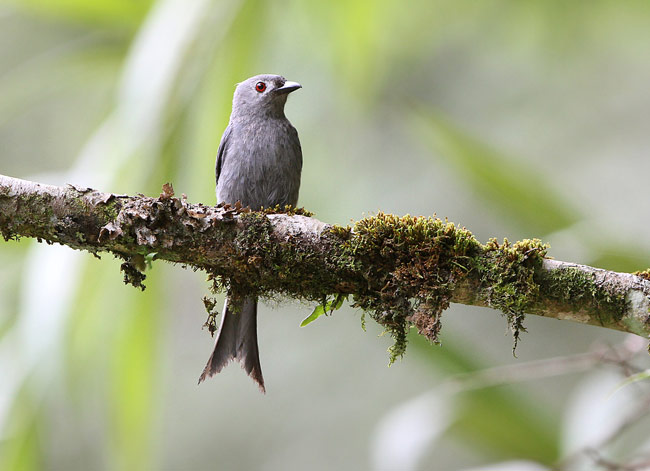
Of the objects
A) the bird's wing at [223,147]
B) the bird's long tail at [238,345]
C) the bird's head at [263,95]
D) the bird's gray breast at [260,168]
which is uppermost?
the bird's head at [263,95]

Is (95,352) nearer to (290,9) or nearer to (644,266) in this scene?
(290,9)

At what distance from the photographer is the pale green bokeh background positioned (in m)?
3.04

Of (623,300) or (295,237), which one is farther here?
(295,237)

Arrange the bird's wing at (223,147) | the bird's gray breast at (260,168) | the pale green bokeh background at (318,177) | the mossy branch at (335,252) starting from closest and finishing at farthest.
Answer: the mossy branch at (335,252) < the pale green bokeh background at (318,177) < the bird's gray breast at (260,168) < the bird's wing at (223,147)

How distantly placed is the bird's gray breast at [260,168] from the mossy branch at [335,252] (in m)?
1.17

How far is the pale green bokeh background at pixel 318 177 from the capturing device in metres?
3.04

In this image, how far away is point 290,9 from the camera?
13.9 ft

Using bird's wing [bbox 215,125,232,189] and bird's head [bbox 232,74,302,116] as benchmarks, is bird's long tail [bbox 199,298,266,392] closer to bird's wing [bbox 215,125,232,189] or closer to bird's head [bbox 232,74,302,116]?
bird's wing [bbox 215,125,232,189]

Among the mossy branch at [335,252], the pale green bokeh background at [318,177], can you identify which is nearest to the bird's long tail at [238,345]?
the pale green bokeh background at [318,177]

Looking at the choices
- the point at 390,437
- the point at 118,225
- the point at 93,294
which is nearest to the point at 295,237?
the point at 118,225

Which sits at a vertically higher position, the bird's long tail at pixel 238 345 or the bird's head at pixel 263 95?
the bird's head at pixel 263 95

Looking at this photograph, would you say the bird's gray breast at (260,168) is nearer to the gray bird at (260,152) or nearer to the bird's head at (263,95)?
the gray bird at (260,152)

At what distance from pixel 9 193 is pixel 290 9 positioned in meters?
2.45

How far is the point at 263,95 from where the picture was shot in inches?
147
